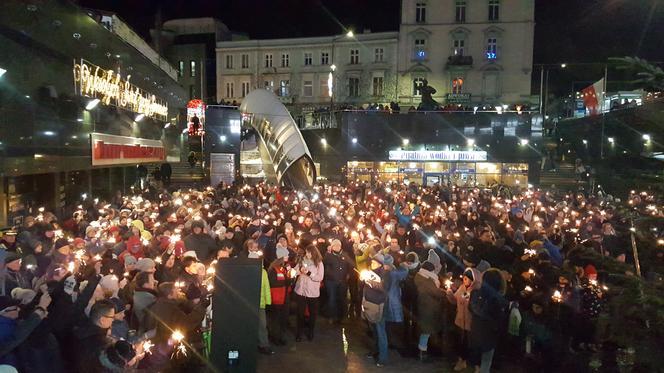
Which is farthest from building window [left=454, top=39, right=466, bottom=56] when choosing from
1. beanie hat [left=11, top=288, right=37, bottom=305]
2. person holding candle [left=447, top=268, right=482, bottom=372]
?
beanie hat [left=11, top=288, right=37, bottom=305]

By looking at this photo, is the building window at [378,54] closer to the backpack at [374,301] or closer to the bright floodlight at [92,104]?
the bright floodlight at [92,104]

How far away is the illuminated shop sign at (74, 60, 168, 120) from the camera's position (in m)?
14.7

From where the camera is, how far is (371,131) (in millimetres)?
33625

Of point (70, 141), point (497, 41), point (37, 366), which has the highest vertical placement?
point (497, 41)

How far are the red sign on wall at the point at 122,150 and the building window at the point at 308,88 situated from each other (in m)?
27.8

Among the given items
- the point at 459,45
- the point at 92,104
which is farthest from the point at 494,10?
the point at 92,104

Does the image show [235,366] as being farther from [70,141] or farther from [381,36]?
[381,36]

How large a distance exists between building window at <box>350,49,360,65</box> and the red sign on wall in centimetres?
2781

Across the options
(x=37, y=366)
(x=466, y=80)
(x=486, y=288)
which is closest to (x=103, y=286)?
(x=37, y=366)

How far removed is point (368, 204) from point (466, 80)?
107 feet

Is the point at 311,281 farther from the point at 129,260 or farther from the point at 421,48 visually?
the point at 421,48

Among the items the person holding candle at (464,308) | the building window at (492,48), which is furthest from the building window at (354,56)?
the person holding candle at (464,308)

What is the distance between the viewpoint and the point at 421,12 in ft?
153

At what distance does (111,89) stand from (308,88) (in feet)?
116
